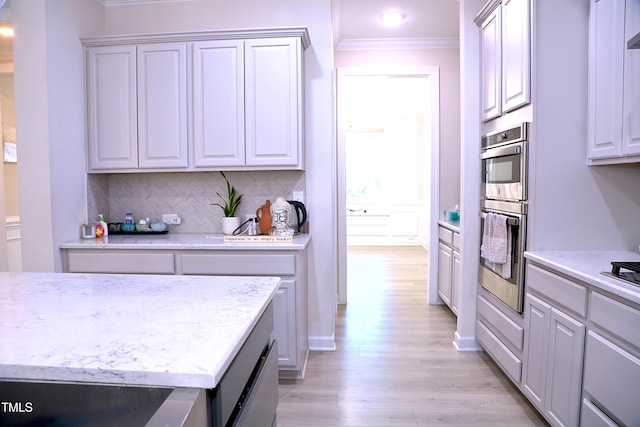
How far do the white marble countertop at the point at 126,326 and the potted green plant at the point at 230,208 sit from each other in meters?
1.48

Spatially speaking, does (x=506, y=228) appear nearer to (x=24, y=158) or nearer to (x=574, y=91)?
(x=574, y=91)

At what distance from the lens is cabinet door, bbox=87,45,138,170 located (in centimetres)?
277

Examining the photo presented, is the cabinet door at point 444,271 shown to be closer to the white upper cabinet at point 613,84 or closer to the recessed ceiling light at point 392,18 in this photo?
the white upper cabinet at point 613,84

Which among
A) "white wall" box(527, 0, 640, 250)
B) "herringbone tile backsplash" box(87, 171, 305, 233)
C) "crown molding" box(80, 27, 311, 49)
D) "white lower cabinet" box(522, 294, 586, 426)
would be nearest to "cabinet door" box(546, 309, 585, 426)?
"white lower cabinet" box(522, 294, 586, 426)

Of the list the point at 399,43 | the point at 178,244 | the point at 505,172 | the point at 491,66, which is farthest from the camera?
the point at 399,43

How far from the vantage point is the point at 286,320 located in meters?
2.44

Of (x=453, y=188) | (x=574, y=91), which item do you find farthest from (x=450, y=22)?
(x=574, y=91)

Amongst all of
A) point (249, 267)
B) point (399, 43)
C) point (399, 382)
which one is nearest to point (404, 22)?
point (399, 43)

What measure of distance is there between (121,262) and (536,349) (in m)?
2.55

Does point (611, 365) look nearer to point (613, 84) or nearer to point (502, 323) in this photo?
point (502, 323)

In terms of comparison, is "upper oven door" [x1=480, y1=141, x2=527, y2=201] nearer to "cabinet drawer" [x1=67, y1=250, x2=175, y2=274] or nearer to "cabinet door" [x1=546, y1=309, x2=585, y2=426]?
"cabinet door" [x1=546, y1=309, x2=585, y2=426]

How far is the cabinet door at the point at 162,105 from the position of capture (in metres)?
2.72

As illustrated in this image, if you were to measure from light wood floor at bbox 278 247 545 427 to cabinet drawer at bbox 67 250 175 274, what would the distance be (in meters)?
1.11

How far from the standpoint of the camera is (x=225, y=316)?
101cm
